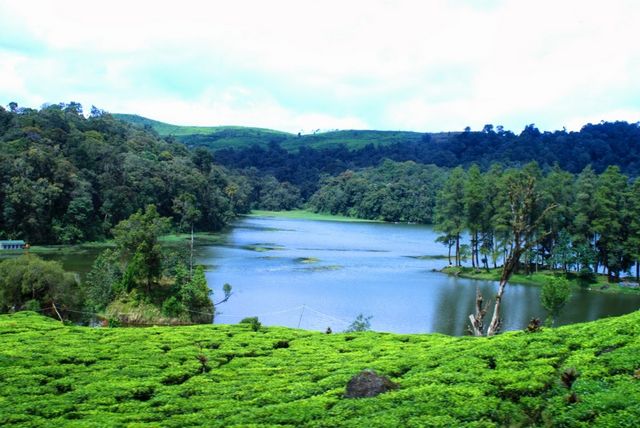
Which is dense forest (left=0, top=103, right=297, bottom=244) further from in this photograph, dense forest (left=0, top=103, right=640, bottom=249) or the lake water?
the lake water

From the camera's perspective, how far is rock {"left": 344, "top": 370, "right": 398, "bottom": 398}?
45.5ft

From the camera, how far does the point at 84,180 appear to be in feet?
312

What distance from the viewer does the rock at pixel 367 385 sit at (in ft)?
45.5

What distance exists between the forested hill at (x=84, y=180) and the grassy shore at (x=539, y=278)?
172 feet

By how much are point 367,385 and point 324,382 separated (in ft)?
6.72

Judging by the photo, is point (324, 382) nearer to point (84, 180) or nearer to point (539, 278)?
point (539, 278)

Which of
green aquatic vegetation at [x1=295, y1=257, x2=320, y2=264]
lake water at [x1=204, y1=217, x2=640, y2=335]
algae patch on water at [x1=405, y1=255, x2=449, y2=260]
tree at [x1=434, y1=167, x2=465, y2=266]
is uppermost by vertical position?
tree at [x1=434, y1=167, x2=465, y2=266]

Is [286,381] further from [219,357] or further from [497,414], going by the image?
[497,414]

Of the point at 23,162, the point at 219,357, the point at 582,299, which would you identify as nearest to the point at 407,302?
the point at 582,299

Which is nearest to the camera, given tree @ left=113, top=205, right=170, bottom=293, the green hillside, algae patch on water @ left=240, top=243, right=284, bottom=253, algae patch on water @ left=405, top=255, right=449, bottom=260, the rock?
the green hillside

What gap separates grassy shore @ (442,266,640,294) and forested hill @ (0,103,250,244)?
5241cm

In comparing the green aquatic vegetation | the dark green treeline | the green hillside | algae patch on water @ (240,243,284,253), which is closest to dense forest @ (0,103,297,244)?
algae patch on water @ (240,243,284,253)

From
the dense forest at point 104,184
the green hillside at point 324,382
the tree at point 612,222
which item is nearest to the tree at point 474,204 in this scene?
the dense forest at point 104,184

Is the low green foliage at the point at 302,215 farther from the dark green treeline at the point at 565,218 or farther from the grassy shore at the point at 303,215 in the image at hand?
the dark green treeline at the point at 565,218
